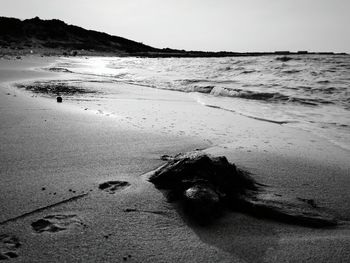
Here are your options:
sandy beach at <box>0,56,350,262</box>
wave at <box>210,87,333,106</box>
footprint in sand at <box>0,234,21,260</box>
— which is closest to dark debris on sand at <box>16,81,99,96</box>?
sandy beach at <box>0,56,350,262</box>

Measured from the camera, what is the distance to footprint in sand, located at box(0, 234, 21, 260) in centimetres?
130

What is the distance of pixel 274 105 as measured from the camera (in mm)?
6734

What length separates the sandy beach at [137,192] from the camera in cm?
142

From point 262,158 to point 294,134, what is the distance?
4.76 ft

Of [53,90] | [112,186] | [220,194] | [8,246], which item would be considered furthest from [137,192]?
[53,90]

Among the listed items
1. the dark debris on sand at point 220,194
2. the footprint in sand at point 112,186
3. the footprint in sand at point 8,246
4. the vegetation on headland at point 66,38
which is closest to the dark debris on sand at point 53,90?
the footprint in sand at point 112,186

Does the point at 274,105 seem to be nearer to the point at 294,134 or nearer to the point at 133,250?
the point at 294,134

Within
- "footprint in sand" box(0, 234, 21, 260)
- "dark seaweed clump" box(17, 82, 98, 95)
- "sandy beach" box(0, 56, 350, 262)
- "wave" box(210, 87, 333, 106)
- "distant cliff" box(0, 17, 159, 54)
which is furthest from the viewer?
"distant cliff" box(0, 17, 159, 54)

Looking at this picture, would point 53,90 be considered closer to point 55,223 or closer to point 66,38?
point 55,223

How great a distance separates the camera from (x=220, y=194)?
1.81 meters

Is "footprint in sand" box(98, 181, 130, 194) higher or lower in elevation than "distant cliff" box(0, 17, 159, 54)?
lower

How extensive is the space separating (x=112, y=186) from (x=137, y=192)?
20 centimetres

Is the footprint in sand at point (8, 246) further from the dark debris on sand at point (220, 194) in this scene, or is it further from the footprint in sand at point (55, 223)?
the dark debris on sand at point (220, 194)

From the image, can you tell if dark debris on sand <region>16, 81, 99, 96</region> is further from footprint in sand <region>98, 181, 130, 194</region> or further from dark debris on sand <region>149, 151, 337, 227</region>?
dark debris on sand <region>149, 151, 337, 227</region>
